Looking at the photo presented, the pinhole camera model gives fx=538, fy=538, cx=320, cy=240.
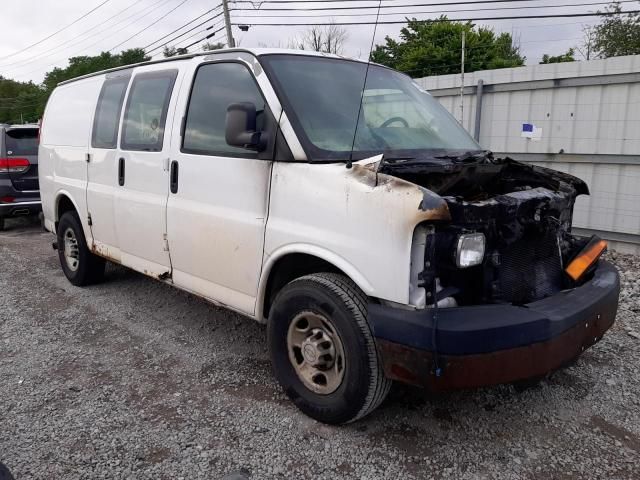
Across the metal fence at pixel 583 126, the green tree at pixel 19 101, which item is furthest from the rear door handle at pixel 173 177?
the green tree at pixel 19 101

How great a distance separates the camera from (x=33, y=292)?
5609mm

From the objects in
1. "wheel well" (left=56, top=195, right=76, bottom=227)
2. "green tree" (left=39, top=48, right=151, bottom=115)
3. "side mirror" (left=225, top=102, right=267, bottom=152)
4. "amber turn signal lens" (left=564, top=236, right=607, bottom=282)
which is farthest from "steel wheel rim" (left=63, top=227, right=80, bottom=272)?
"green tree" (left=39, top=48, right=151, bottom=115)

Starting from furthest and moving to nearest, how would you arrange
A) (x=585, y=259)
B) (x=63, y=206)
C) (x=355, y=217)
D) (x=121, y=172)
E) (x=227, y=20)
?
(x=227, y=20) → (x=63, y=206) → (x=121, y=172) → (x=585, y=259) → (x=355, y=217)

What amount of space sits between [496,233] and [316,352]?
44.6 inches

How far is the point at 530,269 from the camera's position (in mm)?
2961

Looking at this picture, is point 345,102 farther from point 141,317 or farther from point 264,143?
point 141,317

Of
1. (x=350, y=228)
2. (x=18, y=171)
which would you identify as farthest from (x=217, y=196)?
(x=18, y=171)

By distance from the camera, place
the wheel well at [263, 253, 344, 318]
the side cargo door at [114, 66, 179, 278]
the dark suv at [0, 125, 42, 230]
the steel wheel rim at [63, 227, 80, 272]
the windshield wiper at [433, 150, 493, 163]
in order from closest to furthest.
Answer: the wheel well at [263, 253, 344, 318]
the windshield wiper at [433, 150, 493, 163]
the side cargo door at [114, 66, 179, 278]
the steel wheel rim at [63, 227, 80, 272]
the dark suv at [0, 125, 42, 230]

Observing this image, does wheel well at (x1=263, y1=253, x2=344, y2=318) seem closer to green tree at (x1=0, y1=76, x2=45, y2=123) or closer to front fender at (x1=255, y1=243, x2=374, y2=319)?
front fender at (x1=255, y1=243, x2=374, y2=319)

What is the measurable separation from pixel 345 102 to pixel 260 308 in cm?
140

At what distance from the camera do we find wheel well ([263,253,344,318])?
3.16 m

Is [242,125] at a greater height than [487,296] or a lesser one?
greater

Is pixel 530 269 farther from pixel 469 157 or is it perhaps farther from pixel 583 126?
pixel 583 126

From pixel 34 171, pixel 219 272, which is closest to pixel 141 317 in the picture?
pixel 219 272
